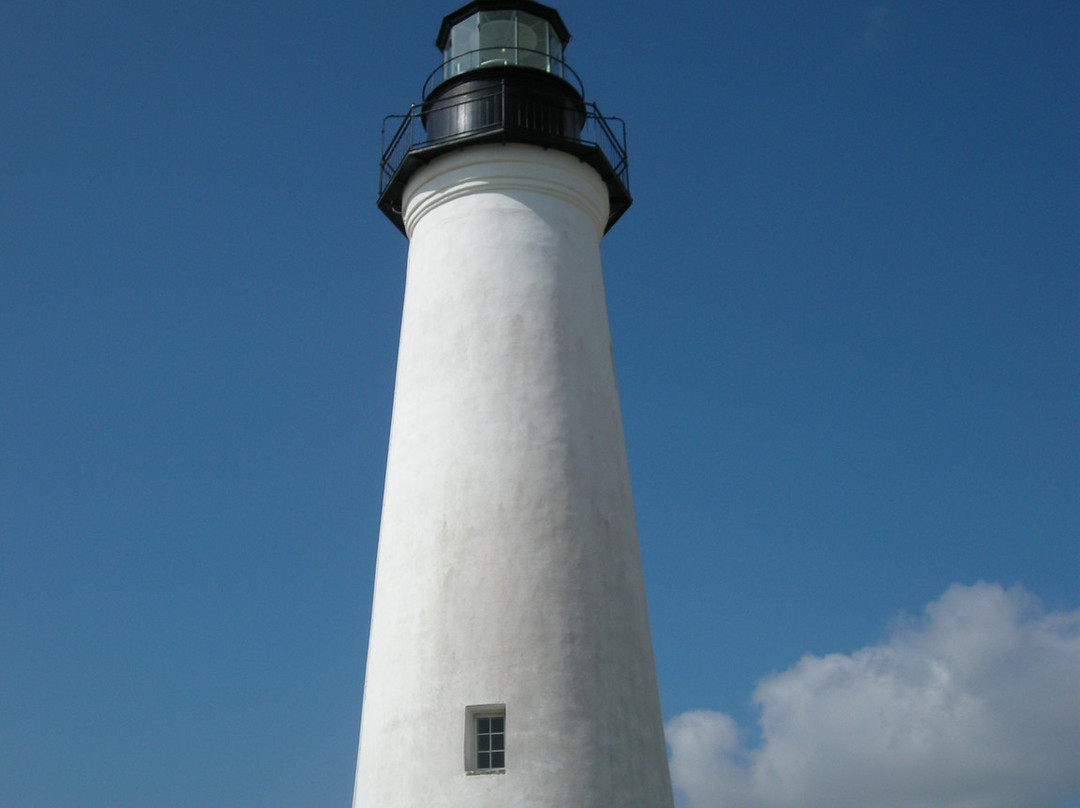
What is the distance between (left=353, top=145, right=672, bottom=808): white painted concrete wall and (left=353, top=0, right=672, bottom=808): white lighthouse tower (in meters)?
0.03

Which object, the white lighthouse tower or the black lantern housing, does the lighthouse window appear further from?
the black lantern housing

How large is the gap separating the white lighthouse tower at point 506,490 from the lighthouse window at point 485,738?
2cm

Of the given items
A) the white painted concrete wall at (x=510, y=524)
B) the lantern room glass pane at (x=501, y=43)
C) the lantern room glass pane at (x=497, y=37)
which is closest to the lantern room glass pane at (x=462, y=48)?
the lantern room glass pane at (x=501, y=43)

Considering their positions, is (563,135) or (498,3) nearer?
(563,135)

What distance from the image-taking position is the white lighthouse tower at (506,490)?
12.7 m

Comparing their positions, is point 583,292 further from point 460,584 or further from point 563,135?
point 460,584

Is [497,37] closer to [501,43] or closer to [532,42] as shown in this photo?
[501,43]

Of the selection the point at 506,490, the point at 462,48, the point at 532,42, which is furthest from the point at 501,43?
the point at 506,490

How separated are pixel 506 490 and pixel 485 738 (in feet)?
9.82

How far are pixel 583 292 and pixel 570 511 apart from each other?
3527 millimetres

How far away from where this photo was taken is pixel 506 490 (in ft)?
45.2

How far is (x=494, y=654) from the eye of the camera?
42.3 ft

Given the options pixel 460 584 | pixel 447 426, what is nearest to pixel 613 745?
pixel 460 584

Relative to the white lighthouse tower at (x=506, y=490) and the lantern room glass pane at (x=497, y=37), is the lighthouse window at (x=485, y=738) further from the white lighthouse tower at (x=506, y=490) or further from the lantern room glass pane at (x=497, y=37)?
the lantern room glass pane at (x=497, y=37)
